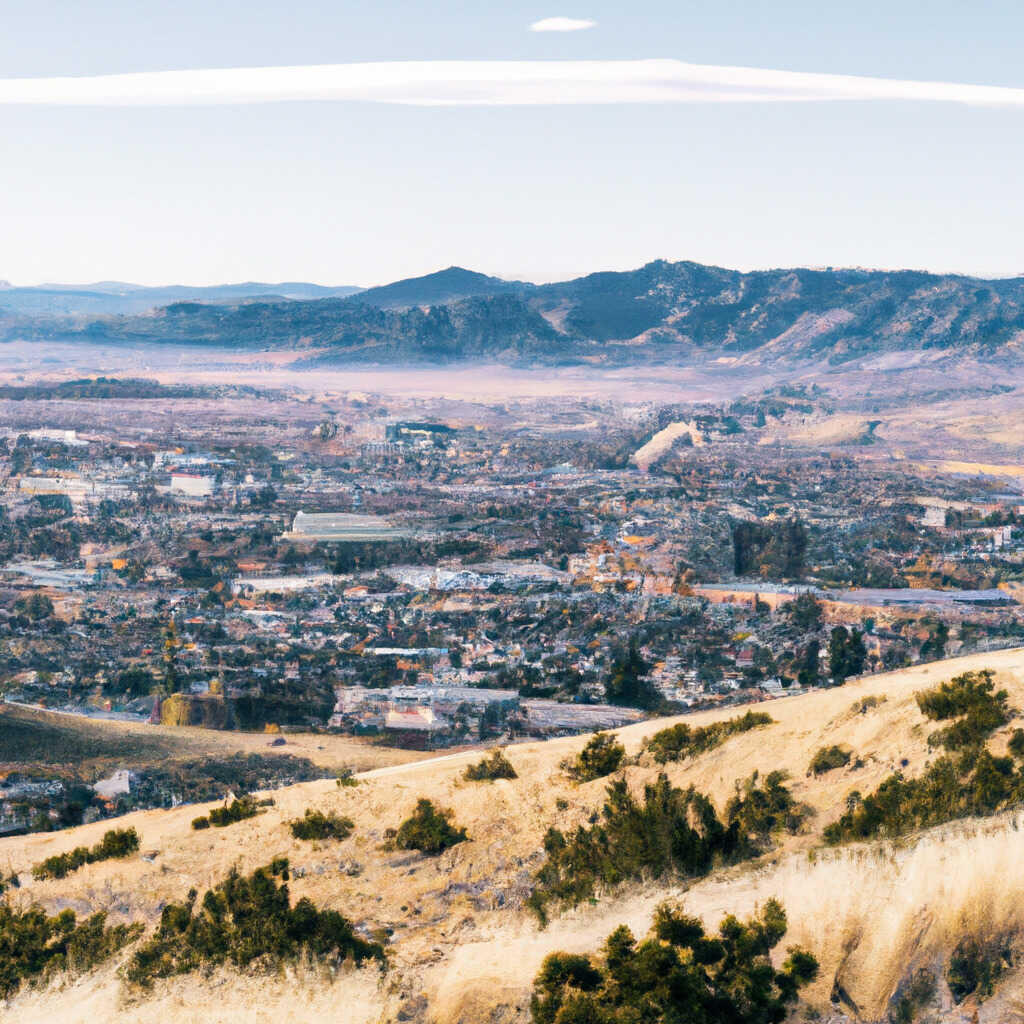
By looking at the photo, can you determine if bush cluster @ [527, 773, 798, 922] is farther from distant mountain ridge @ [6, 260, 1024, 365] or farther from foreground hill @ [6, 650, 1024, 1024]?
distant mountain ridge @ [6, 260, 1024, 365]

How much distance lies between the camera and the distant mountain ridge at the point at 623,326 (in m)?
169

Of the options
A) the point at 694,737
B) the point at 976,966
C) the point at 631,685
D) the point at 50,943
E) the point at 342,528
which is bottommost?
the point at 631,685

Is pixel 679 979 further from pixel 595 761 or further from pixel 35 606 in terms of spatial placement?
pixel 35 606

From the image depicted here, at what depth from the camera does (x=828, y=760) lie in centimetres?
1727

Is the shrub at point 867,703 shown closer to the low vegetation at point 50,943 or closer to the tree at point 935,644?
the low vegetation at point 50,943

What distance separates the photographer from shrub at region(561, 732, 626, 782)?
61.7 ft

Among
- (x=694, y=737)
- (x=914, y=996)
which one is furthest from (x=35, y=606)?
(x=914, y=996)

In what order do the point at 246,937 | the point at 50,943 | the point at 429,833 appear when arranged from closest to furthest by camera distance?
the point at 246,937 < the point at 50,943 < the point at 429,833

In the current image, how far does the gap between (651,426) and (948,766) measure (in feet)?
304

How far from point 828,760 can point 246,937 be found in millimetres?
7125

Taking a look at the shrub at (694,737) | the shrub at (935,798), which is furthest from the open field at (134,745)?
the shrub at (935,798)

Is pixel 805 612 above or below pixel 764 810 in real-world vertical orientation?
below

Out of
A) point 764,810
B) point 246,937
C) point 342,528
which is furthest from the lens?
point 342,528

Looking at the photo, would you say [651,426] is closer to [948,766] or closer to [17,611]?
[17,611]
